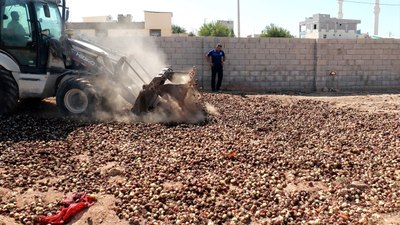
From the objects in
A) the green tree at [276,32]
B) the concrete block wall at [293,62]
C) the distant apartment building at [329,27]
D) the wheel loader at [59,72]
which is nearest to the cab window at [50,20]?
the wheel loader at [59,72]

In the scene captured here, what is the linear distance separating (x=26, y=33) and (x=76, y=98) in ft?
5.49

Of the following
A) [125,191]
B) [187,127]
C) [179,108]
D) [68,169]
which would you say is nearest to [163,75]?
[179,108]

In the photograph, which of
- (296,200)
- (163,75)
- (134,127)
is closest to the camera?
(296,200)

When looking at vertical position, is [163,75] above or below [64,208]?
above

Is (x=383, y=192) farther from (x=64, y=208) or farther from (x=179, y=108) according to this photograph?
(x=179, y=108)

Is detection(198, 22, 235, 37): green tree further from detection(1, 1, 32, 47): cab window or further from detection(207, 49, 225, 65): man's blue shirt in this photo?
detection(1, 1, 32, 47): cab window

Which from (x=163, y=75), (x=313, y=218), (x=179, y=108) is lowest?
(x=313, y=218)

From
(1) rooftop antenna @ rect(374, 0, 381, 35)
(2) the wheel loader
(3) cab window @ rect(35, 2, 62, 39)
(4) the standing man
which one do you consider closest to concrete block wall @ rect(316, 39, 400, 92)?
(4) the standing man

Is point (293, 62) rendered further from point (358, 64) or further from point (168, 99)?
point (168, 99)

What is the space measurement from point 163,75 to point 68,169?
3.58 m

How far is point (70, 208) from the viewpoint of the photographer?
14.4ft

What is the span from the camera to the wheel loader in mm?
8359

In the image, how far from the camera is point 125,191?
16.2 ft

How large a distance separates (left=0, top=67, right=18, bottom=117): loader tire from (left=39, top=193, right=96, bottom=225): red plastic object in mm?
4441
